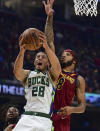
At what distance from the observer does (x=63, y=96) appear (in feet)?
15.5

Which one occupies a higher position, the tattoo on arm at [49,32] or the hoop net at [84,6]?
the hoop net at [84,6]

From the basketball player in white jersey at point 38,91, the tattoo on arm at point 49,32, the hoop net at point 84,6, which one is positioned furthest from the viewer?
the hoop net at point 84,6

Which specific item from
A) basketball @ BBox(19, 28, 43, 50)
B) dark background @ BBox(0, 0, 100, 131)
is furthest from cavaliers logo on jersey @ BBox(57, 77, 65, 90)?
dark background @ BBox(0, 0, 100, 131)

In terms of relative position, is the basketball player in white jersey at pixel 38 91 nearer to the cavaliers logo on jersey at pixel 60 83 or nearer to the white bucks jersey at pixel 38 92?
the white bucks jersey at pixel 38 92

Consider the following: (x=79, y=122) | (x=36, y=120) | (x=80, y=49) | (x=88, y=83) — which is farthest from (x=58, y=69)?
(x=80, y=49)

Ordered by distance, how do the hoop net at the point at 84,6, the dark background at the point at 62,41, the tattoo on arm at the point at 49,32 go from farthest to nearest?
1. the dark background at the point at 62,41
2. the hoop net at the point at 84,6
3. the tattoo on arm at the point at 49,32

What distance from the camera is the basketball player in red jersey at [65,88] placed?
4.62 meters

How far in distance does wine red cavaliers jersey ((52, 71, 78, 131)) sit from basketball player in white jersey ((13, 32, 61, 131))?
1.72ft

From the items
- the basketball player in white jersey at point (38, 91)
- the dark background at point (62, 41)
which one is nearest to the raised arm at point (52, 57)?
the basketball player in white jersey at point (38, 91)

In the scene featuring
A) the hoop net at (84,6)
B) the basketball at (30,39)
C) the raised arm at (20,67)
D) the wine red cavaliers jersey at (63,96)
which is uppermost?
the hoop net at (84,6)

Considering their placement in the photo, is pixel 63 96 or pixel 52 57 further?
pixel 63 96

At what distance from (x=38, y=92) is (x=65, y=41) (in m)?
13.6

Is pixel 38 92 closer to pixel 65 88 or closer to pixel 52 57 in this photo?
pixel 52 57

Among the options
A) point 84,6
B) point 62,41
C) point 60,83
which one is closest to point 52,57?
point 60,83
